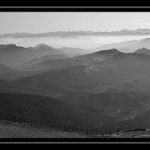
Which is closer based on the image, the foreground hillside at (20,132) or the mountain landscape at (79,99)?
the foreground hillside at (20,132)

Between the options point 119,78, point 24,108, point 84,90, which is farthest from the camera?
point 119,78

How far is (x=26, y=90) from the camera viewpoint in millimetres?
138625

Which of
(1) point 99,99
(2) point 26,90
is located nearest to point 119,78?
(1) point 99,99

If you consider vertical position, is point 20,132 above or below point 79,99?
below

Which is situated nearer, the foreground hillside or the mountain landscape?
the foreground hillside

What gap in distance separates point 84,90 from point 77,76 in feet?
96.4

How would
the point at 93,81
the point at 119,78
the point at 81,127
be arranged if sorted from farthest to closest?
1. the point at 119,78
2. the point at 93,81
3. the point at 81,127

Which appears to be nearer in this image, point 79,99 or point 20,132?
point 20,132
